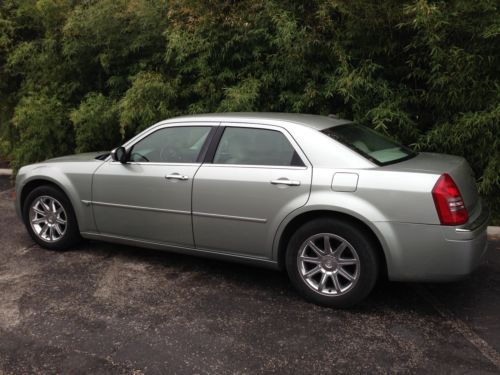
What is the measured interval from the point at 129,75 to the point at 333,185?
4673mm

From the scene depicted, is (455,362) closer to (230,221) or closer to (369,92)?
(230,221)

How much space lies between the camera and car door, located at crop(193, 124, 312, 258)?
376 cm

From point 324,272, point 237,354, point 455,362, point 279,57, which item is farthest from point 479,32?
point 237,354

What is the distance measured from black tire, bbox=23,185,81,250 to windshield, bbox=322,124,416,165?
2607 millimetres

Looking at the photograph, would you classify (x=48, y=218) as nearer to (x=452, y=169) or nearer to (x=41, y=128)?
(x=41, y=128)

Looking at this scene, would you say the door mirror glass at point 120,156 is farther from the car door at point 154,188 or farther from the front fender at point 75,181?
the front fender at point 75,181

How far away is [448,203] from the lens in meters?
3.31

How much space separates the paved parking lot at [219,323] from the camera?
9.82 ft

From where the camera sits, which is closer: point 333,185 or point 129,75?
point 333,185

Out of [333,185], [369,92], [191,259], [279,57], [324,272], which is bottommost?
[191,259]

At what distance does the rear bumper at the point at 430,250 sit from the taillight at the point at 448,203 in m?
0.05

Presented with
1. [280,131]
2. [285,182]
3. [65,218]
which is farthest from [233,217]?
[65,218]

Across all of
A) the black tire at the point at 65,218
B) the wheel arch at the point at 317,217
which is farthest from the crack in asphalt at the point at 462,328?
the black tire at the point at 65,218

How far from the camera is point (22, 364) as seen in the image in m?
3.00
